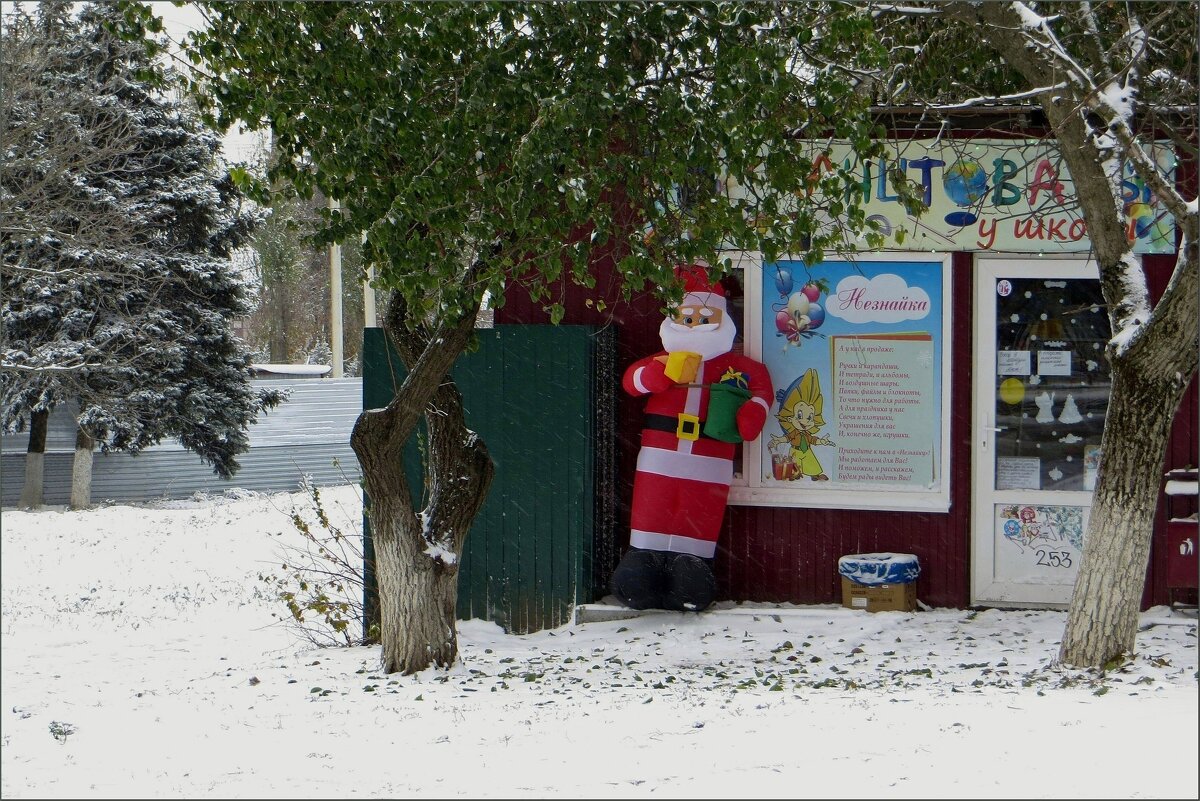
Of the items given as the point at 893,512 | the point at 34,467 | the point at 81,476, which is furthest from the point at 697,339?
the point at 34,467

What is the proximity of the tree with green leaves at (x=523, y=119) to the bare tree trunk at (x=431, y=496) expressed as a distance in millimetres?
696

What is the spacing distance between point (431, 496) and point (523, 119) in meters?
2.33

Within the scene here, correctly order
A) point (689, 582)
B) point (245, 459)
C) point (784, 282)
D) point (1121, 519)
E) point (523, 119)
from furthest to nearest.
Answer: point (245, 459), point (784, 282), point (689, 582), point (1121, 519), point (523, 119)

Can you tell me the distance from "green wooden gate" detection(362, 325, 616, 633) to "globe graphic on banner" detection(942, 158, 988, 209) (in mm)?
2574

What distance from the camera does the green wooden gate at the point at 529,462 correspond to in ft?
25.0

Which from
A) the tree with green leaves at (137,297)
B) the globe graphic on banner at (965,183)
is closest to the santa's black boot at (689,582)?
the globe graphic on banner at (965,183)

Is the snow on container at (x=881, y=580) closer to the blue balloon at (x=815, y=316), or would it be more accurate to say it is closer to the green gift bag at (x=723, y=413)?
the green gift bag at (x=723, y=413)

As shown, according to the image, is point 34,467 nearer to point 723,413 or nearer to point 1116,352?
point 723,413

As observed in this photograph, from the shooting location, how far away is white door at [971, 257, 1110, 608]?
771 cm

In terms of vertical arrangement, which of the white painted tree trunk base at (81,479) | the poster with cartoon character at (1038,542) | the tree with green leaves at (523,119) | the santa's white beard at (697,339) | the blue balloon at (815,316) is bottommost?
the white painted tree trunk base at (81,479)

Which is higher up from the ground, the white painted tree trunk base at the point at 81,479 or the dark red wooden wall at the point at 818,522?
the dark red wooden wall at the point at 818,522

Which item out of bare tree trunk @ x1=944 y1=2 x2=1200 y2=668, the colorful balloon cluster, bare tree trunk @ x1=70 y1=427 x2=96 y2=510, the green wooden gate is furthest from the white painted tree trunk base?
bare tree trunk @ x1=944 y1=2 x2=1200 y2=668

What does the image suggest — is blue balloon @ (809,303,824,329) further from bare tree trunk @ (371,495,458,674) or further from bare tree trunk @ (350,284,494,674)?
bare tree trunk @ (371,495,458,674)

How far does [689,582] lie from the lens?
7.36 metres
